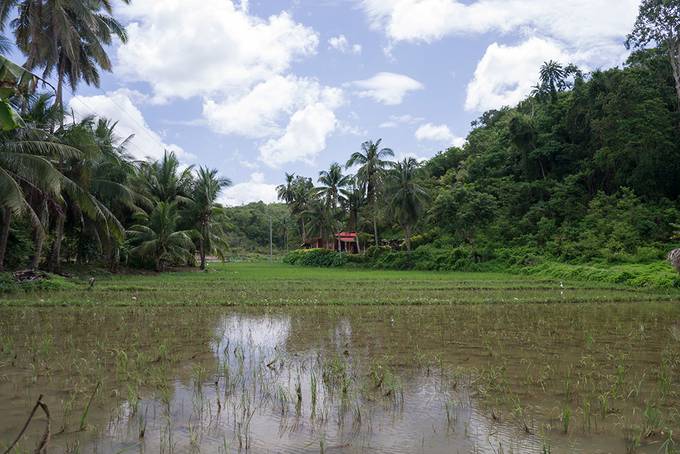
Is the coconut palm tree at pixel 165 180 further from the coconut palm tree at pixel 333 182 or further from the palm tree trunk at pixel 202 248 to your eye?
the coconut palm tree at pixel 333 182

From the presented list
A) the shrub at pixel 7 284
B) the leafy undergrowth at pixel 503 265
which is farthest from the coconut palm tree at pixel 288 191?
the shrub at pixel 7 284

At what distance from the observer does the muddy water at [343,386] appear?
413 cm

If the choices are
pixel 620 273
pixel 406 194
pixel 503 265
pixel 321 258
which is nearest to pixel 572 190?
pixel 503 265

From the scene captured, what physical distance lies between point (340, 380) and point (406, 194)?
29936 millimetres

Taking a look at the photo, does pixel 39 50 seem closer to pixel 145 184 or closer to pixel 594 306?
pixel 145 184

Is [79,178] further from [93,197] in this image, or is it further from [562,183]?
[562,183]

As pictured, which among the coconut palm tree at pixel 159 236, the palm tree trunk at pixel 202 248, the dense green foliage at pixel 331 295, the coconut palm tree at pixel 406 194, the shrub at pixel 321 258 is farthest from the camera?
the shrub at pixel 321 258

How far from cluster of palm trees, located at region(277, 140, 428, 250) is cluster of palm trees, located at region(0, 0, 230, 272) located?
38.6ft

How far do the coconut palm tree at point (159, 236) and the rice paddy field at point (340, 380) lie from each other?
587 inches

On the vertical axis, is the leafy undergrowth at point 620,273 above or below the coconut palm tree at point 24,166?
below

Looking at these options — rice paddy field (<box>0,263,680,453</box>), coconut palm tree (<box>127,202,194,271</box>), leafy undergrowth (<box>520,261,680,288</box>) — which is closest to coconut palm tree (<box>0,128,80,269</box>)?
rice paddy field (<box>0,263,680,453</box>)

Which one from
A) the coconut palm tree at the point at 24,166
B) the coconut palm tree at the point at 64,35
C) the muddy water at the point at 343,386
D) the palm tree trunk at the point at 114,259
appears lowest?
the muddy water at the point at 343,386

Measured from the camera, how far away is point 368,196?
39188mm

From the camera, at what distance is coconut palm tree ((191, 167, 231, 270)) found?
3150cm
